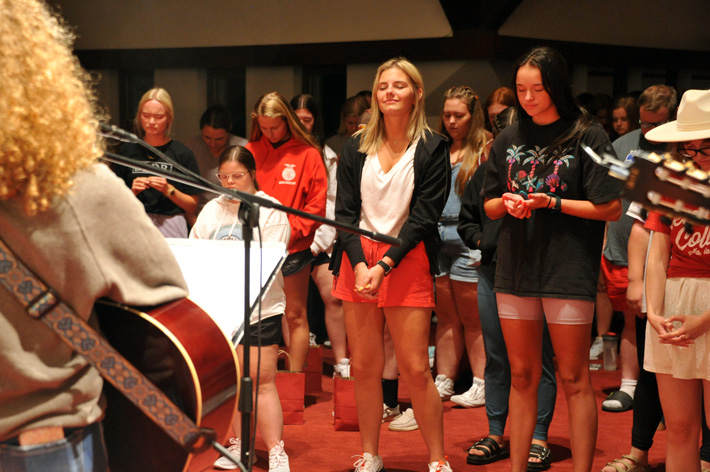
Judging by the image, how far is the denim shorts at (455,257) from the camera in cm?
425

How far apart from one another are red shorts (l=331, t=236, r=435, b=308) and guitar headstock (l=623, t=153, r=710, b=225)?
51.9 inches

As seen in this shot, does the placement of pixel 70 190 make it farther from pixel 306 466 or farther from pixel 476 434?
pixel 476 434

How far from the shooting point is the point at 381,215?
3.14 m

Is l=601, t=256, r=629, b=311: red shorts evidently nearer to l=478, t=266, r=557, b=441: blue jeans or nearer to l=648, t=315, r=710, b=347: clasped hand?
l=478, t=266, r=557, b=441: blue jeans

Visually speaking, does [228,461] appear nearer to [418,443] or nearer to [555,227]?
[418,443]

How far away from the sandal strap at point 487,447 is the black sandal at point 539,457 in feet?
0.55

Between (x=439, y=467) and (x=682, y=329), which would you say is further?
(x=439, y=467)

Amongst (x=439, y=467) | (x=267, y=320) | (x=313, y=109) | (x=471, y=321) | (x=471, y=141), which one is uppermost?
(x=313, y=109)

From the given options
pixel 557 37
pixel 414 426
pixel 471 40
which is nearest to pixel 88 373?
pixel 414 426

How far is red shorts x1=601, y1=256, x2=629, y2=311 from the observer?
4309 millimetres

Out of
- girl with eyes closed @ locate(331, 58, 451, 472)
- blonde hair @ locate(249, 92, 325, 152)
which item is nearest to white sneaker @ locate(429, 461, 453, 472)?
girl with eyes closed @ locate(331, 58, 451, 472)

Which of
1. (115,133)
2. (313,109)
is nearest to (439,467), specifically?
(115,133)

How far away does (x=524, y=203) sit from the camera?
2613 millimetres

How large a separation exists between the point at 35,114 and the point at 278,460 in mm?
2303
